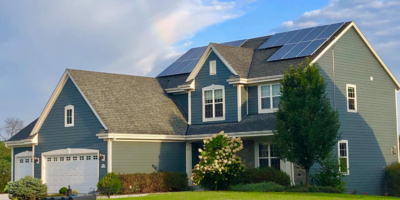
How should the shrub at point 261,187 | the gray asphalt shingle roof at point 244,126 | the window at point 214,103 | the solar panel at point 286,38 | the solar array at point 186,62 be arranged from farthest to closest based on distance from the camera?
the solar array at point 186,62 → the solar panel at point 286,38 → the window at point 214,103 → the gray asphalt shingle roof at point 244,126 → the shrub at point 261,187

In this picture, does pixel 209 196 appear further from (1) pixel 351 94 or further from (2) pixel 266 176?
(1) pixel 351 94

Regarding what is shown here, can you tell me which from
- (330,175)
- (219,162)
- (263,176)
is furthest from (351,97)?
(219,162)

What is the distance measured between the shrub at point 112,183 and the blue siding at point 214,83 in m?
6.61

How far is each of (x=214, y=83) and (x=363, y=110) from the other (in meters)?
8.33

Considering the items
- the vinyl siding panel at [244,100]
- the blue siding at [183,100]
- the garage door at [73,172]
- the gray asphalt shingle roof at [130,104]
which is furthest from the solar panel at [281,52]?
the garage door at [73,172]

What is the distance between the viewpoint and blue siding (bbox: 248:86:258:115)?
97.3 ft

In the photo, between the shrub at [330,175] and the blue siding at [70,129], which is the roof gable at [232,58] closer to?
the blue siding at [70,129]

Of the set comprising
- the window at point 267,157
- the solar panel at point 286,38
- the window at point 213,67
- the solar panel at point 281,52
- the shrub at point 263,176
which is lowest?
the shrub at point 263,176

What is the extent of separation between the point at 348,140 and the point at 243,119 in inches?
221

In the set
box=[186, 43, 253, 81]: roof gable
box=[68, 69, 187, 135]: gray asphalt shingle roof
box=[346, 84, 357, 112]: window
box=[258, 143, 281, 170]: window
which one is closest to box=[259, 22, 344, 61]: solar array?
box=[186, 43, 253, 81]: roof gable

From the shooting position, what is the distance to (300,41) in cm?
3050

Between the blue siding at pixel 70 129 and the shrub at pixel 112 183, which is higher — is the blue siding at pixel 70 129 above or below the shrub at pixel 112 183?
above

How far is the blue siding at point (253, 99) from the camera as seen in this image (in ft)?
97.3

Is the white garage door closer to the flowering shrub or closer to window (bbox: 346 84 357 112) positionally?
the flowering shrub
